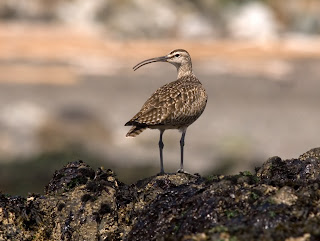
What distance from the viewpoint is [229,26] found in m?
56.8

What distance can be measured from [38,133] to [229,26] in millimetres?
22811

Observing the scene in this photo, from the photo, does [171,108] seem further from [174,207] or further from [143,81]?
[143,81]

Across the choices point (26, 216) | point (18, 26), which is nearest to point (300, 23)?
point (18, 26)

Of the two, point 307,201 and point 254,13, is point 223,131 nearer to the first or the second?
point 254,13

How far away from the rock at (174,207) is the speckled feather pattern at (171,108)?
2646mm

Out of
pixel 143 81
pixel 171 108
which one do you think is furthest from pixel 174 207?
pixel 143 81

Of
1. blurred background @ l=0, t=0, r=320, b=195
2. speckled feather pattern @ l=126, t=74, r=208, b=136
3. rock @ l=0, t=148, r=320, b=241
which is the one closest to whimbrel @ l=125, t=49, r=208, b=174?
speckled feather pattern @ l=126, t=74, r=208, b=136

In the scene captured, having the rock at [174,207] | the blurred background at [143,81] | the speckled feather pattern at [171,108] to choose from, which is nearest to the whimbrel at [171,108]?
the speckled feather pattern at [171,108]

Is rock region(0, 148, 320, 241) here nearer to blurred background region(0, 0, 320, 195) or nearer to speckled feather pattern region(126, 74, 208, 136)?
speckled feather pattern region(126, 74, 208, 136)

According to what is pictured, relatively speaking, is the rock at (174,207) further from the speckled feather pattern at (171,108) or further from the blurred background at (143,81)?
the blurred background at (143,81)

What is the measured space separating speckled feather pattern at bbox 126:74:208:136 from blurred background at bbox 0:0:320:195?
35.2 ft

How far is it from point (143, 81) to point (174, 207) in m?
34.4

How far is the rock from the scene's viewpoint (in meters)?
7.41

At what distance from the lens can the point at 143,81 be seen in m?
42.3
